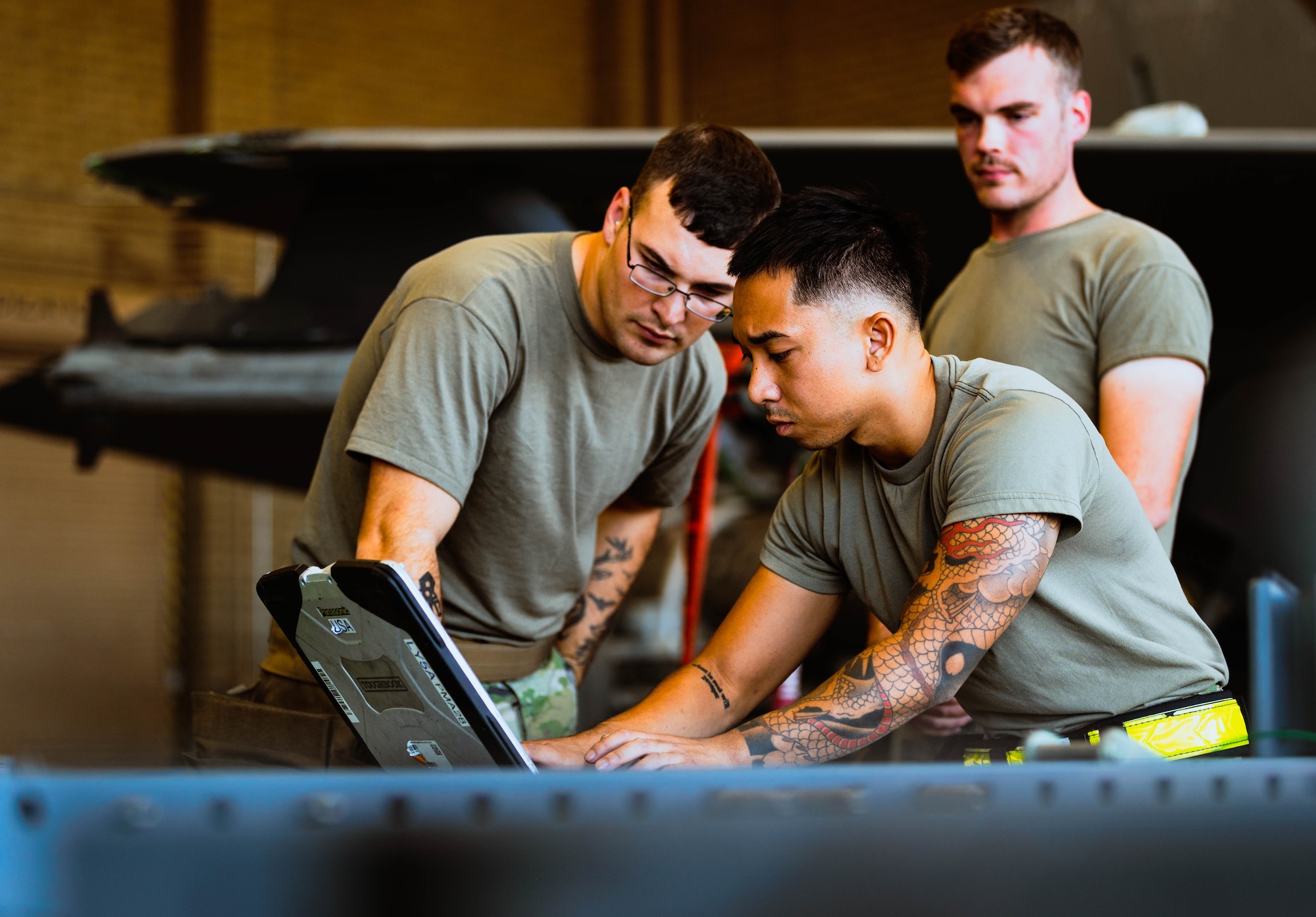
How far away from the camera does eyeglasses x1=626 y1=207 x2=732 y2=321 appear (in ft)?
6.96

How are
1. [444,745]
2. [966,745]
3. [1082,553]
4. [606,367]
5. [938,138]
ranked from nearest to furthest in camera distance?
[444,745] → [1082,553] → [966,745] → [606,367] → [938,138]

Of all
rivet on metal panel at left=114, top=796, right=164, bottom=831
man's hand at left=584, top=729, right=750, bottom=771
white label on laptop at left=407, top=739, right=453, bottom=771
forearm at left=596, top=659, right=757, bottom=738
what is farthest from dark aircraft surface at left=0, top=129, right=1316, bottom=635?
rivet on metal panel at left=114, top=796, right=164, bottom=831

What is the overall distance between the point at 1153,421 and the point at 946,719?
2.38 feet

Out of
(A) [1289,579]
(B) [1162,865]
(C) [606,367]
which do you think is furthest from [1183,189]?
(B) [1162,865]

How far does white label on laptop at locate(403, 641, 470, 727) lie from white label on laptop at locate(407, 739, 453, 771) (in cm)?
11

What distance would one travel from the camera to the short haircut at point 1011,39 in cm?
255

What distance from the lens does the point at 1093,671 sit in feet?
5.51

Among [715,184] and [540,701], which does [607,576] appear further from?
[715,184]

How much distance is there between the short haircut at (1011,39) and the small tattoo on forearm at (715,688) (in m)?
1.46

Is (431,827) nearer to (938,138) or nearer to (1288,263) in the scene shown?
(938,138)

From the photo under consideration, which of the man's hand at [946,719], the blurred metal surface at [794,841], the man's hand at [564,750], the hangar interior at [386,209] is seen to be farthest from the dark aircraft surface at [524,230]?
the blurred metal surface at [794,841]

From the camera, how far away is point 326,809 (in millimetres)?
697

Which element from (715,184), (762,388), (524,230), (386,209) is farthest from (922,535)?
(386,209)

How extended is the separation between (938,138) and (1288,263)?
56.0 inches
